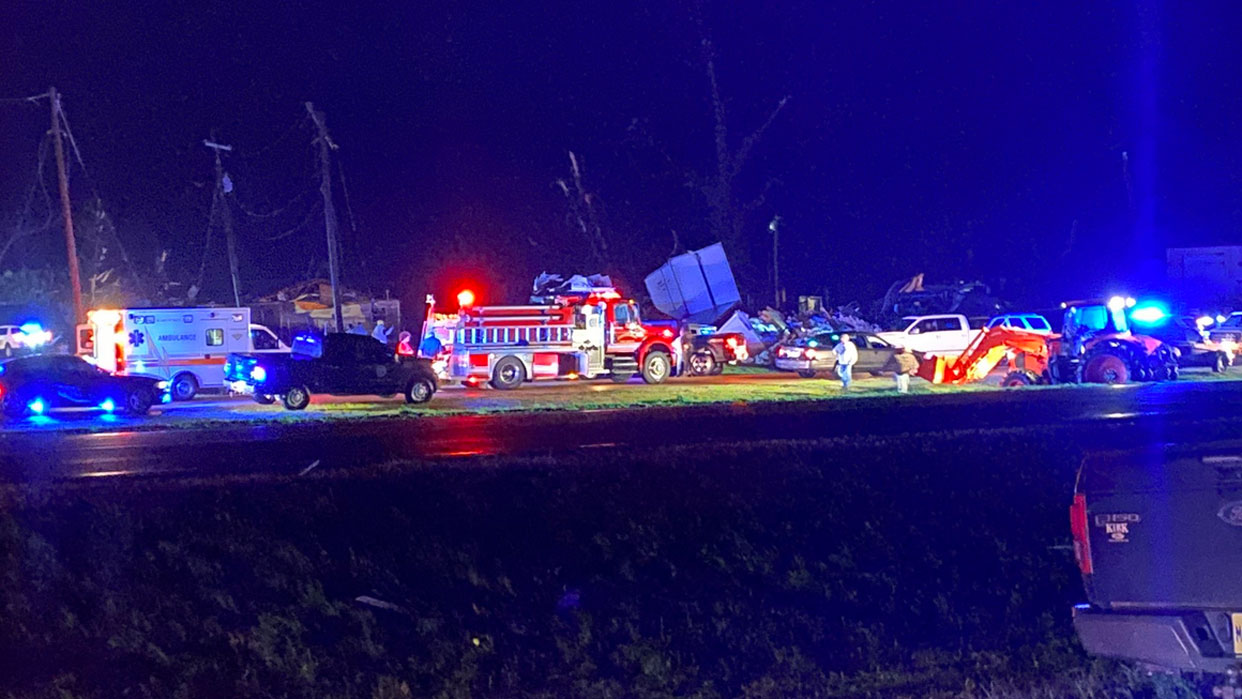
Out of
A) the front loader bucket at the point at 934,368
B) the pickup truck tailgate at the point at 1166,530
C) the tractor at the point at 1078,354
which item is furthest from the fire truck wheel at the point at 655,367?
the pickup truck tailgate at the point at 1166,530

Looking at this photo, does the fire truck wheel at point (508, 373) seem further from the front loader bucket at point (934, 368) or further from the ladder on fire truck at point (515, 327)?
the front loader bucket at point (934, 368)

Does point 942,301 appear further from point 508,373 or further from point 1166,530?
point 1166,530

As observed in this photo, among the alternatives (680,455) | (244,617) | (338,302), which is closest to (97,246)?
(338,302)

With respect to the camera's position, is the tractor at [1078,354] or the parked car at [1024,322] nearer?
the tractor at [1078,354]

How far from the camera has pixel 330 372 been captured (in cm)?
2436

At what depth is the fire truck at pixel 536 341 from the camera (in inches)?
1098

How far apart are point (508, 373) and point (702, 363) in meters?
7.05

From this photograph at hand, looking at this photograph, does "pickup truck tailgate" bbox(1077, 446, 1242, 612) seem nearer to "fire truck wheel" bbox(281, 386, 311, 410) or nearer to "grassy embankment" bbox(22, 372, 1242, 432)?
"grassy embankment" bbox(22, 372, 1242, 432)

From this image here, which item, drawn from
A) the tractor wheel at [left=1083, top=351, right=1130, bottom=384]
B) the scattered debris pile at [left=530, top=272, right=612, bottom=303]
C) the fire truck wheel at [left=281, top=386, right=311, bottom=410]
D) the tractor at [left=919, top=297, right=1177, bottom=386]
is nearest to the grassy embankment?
the fire truck wheel at [left=281, top=386, right=311, bottom=410]

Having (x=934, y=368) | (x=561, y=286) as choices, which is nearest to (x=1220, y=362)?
(x=934, y=368)

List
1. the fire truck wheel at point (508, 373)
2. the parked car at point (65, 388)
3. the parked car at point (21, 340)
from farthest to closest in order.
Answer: the parked car at point (21, 340), the fire truck wheel at point (508, 373), the parked car at point (65, 388)

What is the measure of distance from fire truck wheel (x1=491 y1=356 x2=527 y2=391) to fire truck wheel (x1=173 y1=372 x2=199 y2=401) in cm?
706

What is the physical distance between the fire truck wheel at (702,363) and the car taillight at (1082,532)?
2692 cm

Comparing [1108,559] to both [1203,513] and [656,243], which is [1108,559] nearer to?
[1203,513]
